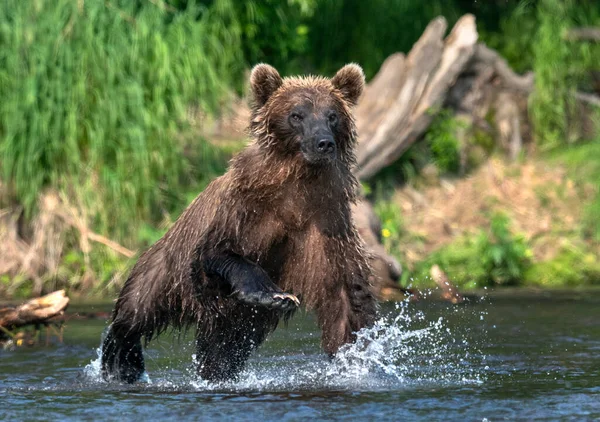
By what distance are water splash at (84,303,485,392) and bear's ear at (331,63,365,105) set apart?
1.36 m

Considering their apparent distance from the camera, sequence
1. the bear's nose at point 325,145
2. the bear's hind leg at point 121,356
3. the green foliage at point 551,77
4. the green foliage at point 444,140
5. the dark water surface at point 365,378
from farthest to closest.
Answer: the green foliage at point 551,77 < the green foliage at point 444,140 < the bear's hind leg at point 121,356 < the bear's nose at point 325,145 < the dark water surface at point 365,378

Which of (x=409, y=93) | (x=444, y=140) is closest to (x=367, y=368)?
(x=409, y=93)

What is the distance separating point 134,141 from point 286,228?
4.66 meters

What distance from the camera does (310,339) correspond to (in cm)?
900

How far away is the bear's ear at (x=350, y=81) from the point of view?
7.00 m

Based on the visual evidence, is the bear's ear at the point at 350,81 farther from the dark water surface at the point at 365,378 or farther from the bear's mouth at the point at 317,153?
the dark water surface at the point at 365,378

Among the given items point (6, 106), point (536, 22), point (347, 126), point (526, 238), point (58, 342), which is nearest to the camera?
point (347, 126)

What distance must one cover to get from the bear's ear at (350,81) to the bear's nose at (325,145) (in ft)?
2.60

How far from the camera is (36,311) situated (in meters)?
7.66

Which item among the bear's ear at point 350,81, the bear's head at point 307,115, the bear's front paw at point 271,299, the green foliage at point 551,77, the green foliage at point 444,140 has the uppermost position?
the green foliage at point 551,77

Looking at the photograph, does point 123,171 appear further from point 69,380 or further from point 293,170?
point 293,170

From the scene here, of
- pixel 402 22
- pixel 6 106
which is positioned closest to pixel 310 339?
pixel 6 106

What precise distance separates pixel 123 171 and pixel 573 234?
4.66m

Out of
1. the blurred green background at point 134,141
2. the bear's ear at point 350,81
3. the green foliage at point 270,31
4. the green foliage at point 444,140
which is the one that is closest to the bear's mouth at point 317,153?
the bear's ear at point 350,81
